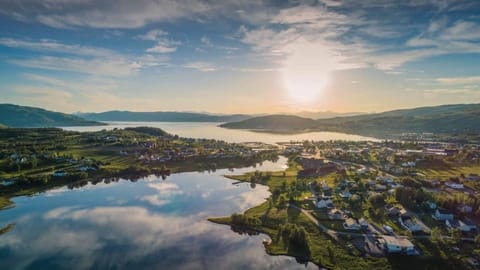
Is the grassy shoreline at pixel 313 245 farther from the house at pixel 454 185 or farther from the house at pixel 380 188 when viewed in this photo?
the house at pixel 454 185

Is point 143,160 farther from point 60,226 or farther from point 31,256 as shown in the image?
point 31,256

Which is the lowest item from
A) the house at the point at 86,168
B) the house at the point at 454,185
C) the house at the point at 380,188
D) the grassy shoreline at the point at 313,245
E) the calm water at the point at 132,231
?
the calm water at the point at 132,231

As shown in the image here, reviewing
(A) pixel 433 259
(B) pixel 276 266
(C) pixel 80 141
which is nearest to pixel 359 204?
(A) pixel 433 259

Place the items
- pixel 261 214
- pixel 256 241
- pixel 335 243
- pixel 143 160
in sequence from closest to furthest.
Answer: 1. pixel 335 243
2. pixel 256 241
3. pixel 261 214
4. pixel 143 160

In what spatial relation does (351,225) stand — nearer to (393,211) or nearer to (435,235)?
(393,211)

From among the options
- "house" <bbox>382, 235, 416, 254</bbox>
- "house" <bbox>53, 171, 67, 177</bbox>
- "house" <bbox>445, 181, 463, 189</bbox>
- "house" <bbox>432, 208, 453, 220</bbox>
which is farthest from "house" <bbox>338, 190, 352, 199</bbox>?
"house" <bbox>53, 171, 67, 177</bbox>

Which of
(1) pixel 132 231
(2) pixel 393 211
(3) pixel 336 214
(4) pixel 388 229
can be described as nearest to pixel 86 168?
(1) pixel 132 231

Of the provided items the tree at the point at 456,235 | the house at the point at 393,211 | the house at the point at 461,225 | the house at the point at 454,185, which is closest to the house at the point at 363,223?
the house at the point at 393,211
